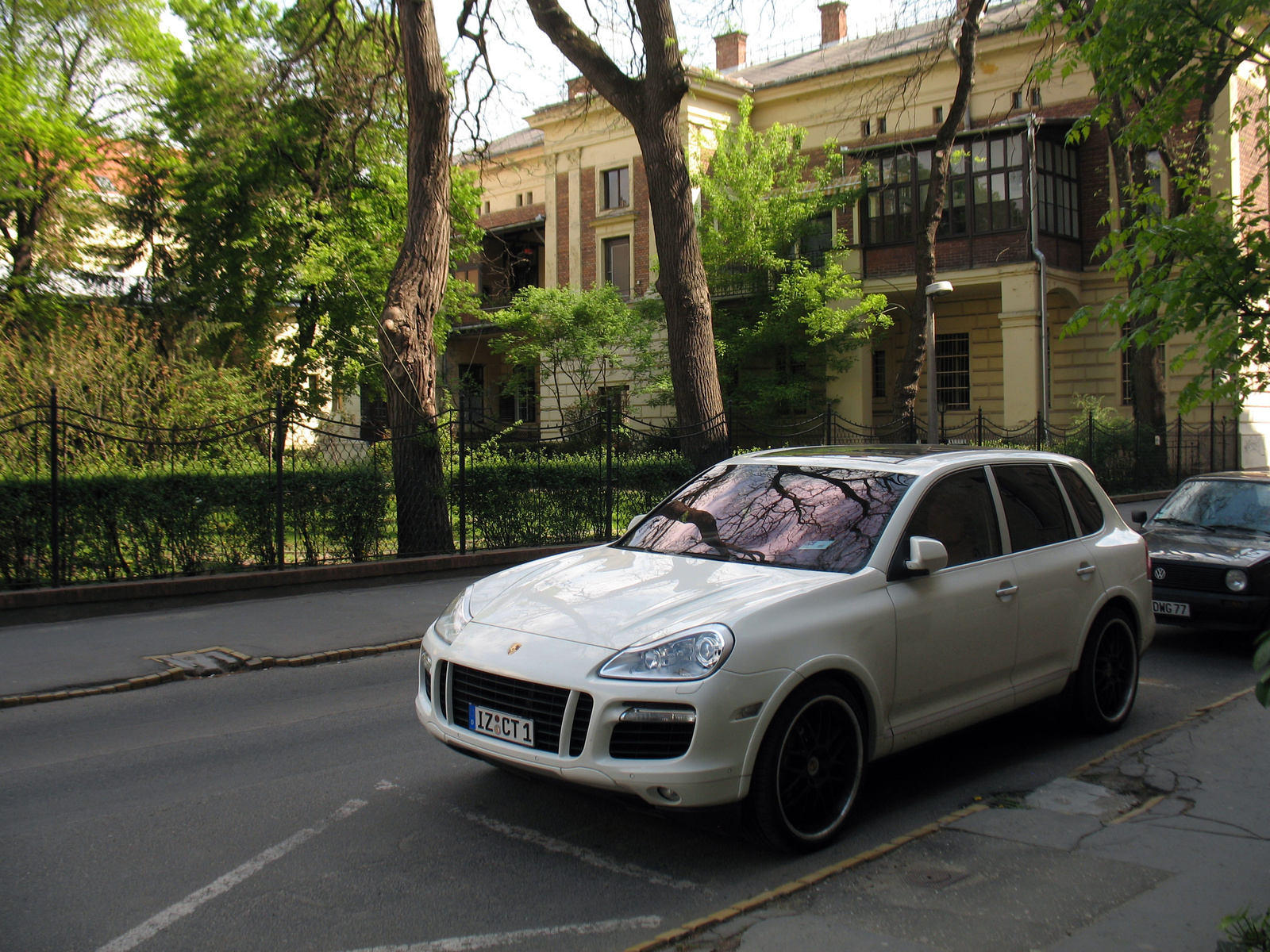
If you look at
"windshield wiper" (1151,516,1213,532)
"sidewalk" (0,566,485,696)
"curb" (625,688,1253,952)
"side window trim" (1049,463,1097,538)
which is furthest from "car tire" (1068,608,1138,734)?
"sidewalk" (0,566,485,696)

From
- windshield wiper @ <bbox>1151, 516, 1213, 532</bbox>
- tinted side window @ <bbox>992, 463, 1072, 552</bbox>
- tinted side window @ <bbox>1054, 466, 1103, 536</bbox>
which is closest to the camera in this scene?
tinted side window @ <bbox>992, 463, 1072, 552</bbox>

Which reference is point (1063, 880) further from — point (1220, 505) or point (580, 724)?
point (1220, 505)

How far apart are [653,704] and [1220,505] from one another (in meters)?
8.16

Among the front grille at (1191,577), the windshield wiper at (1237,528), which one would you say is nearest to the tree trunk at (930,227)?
the windshield wiper at (1237,528)

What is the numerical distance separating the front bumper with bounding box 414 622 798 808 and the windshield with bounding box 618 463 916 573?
3.15 feet

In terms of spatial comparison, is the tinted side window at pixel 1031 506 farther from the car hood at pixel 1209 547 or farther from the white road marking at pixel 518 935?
the car hood at pixel 1209 547

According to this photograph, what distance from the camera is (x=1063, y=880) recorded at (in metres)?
4.03

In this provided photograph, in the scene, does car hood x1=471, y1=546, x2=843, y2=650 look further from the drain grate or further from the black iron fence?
the black iron fence

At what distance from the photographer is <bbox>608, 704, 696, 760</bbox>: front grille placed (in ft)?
13.0

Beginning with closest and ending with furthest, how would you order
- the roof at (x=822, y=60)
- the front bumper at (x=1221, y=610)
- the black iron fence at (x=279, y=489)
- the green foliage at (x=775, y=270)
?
the front bumper at (x=1221, y=610), the black iron fence at (x=279, y=489), the green foliage at (x=775, y=270), the roof at (x=822, y=60)

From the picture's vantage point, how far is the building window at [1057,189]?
1135 inches

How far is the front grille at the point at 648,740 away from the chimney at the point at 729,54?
39.1m

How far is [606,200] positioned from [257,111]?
2177 cm

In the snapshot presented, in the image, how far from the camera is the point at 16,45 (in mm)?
23297
